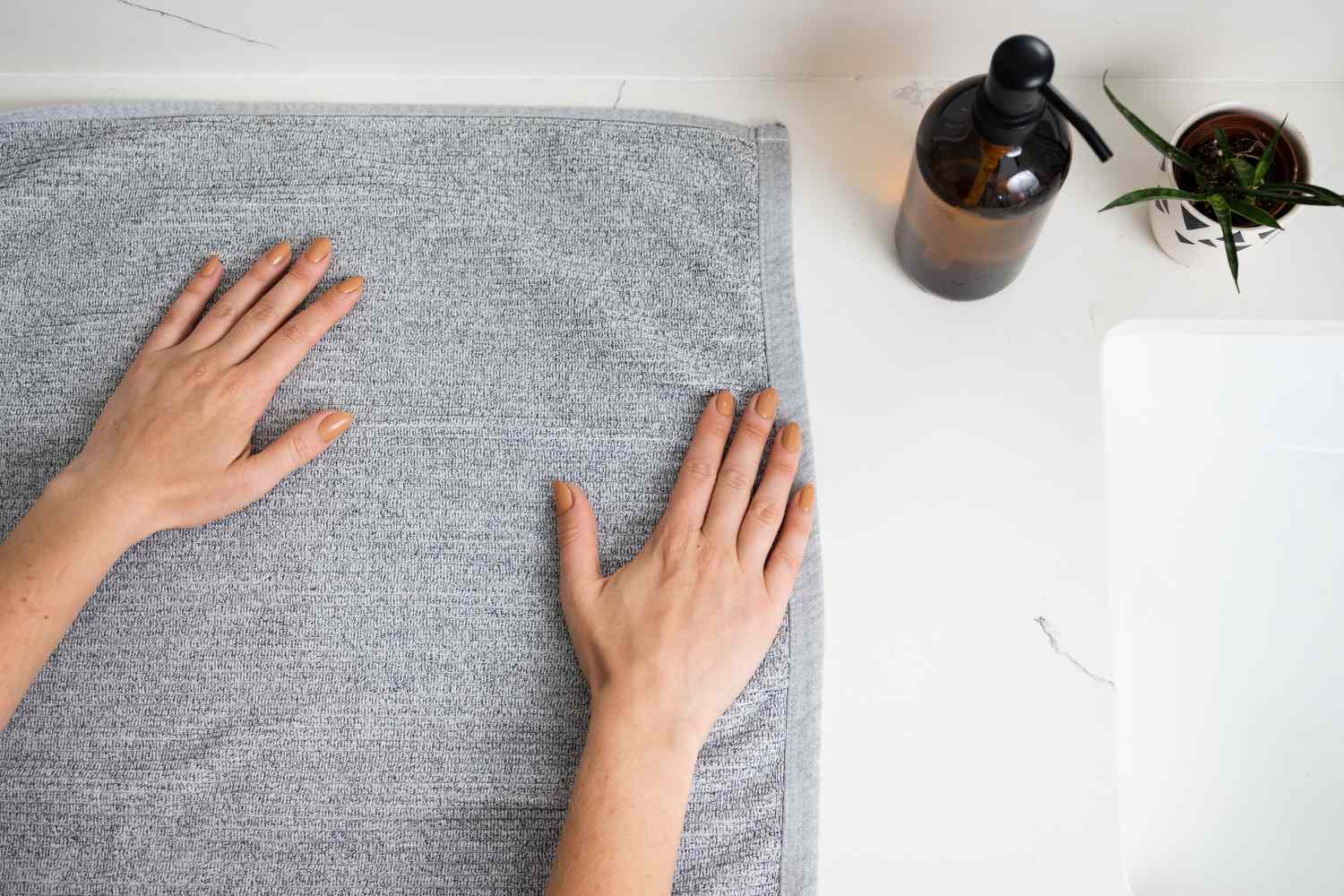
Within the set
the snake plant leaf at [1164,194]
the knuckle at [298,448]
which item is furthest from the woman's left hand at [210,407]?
the snake plant leaf at [1164,194]

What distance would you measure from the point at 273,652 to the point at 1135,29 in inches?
31.5

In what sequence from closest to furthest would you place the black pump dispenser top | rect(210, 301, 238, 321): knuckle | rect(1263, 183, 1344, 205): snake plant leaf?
the black pump dispenser top, rect(1263, 183, 1344, 205): snake plant leaf, rect(210, 301, 238, 321): knuckle

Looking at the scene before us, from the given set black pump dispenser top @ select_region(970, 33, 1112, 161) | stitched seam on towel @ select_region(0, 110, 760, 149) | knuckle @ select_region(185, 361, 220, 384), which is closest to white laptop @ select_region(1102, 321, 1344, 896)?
black pump dispenser top @ select_region(970, 33, 1112, 161)

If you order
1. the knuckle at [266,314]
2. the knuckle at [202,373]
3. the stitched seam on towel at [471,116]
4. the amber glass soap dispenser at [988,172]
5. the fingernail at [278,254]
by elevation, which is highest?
the stitched seam on towel at [471,116]

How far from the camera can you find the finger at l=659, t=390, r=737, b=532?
2.07 ft

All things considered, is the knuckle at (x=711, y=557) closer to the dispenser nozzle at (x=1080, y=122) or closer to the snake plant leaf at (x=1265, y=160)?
the dispenser nozzle at (x=1080, y=122)

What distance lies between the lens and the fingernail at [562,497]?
632 millimetres

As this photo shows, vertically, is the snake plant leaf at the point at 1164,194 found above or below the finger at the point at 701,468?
above

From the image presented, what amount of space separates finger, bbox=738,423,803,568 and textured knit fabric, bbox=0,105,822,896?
1.2 inches

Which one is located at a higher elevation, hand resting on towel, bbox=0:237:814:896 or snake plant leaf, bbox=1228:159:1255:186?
snake plant leaf, bbox=1228:159:1255:186

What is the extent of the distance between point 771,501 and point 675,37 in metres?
0.38

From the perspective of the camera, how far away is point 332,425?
2.10ft

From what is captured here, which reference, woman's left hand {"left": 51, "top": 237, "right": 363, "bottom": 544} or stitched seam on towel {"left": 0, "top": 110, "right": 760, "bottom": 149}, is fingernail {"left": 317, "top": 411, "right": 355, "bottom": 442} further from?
stitched seam on towel {"left": 0, "top": 110, "right": 760, "bottom": 149}

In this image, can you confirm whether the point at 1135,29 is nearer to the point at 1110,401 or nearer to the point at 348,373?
the point at 1110,401
